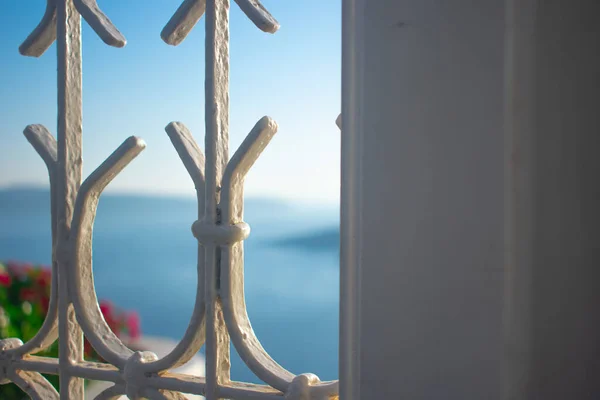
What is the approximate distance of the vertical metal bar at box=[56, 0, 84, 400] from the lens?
666 mm

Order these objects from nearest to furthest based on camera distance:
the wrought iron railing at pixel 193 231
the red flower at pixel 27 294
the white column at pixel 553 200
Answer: the white column at pixel 553 200, the wrought iron railing at pixel 193 231, the red flower at pixel 27 294

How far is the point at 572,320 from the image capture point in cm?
41

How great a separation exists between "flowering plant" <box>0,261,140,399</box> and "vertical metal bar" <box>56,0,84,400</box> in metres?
0.86

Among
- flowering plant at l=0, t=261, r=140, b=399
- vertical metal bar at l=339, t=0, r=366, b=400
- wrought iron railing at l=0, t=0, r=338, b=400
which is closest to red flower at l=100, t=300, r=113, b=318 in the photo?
flowering plant at l=0, t=261, r=140, b=399

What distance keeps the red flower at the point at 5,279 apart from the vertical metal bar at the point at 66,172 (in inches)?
43.9

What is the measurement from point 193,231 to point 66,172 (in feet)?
0.69

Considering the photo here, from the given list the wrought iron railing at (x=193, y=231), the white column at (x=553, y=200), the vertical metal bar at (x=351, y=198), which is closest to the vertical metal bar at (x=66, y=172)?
the wrought iron railing at (x=193, y=231)

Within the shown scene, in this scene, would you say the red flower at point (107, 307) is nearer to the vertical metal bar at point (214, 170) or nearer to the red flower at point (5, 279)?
the red flower at point (5, 279)

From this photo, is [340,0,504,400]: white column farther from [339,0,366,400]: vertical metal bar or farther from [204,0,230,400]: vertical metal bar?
[204,0,230,400]: vertical metal bar

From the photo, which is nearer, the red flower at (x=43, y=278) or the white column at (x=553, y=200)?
the white column at (x=553, y=200)

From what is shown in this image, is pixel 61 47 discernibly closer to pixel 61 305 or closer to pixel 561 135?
pixel 61 305

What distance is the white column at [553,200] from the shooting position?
0.41 meters

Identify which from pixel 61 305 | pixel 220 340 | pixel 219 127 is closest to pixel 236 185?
pixel 219 127

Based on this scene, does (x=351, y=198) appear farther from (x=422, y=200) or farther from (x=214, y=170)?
(x=214, y=170)
